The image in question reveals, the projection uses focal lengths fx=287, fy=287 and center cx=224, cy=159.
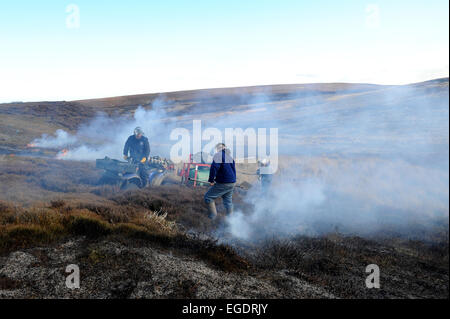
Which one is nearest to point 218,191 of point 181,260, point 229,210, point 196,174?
point 229,210

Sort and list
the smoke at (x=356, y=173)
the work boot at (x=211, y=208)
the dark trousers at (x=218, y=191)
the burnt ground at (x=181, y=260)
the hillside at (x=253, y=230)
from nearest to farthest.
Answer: the burnt ground at (x=181, y=260)
the hillside at (x=253, y=230)
the dark trousers at (x=218, y=191)
the work boot at (x=211, y=208)
the smoke at (x=356, y=173)

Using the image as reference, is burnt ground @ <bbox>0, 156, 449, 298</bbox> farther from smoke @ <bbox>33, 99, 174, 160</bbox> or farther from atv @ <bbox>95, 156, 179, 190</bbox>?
smoke @ <bbox>33, 99, 174, 160</bbox>

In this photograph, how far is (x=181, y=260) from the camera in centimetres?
449

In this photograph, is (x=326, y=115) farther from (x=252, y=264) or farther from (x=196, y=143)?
(x=252, y=264)

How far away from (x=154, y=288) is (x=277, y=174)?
11.8 metres

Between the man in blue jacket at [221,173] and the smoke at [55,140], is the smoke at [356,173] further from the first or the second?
the man in blue jacket at [221,173]

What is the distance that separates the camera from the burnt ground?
12.0 ft

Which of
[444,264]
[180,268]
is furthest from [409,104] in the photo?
[180,268]

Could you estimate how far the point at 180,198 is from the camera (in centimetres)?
896

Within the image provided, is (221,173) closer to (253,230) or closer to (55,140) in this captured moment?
(253,230)

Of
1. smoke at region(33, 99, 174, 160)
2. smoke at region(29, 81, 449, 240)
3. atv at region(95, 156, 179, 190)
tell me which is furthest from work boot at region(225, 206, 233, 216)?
smoke at region(33, 99, 174, 160)

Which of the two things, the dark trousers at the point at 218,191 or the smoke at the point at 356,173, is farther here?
the smoke at the point at 356,173

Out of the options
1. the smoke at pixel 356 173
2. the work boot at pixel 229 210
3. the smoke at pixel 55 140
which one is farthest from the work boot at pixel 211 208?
the smoke at pixel 55 140

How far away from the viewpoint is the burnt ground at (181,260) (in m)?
3.65
